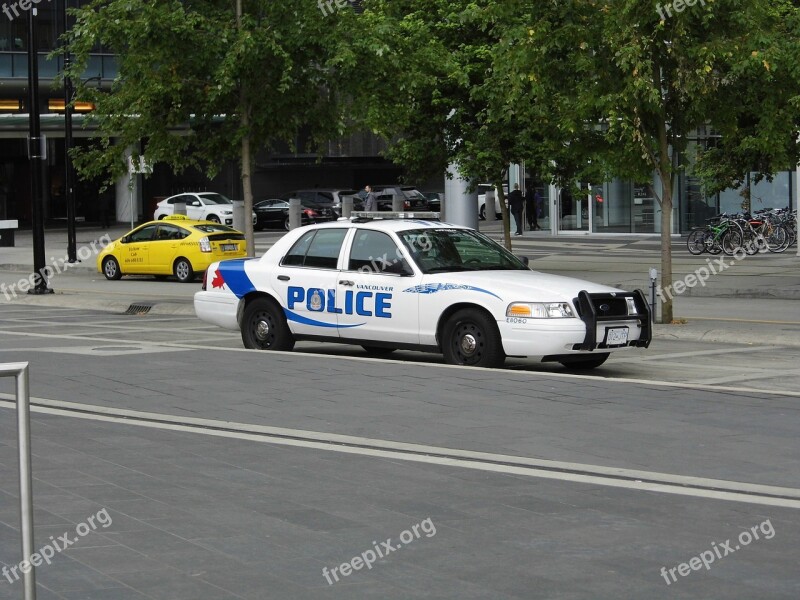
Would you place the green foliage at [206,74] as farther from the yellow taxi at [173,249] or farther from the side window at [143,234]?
the side window at [143,234]

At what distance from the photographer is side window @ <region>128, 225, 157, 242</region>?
3006 centimetres

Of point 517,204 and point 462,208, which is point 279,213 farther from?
point 462,208

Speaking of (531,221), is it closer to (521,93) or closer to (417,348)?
(521,93)

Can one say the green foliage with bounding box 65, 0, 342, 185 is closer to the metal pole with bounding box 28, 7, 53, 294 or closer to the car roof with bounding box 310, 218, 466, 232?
the metal pole with bounding box 28, 7, 53, 294

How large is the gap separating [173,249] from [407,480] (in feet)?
72.7

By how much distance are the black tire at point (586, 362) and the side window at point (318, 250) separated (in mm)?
2727

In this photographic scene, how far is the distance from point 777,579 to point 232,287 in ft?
33.7

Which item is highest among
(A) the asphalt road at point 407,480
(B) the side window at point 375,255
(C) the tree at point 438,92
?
(C) the tree at point 438,92

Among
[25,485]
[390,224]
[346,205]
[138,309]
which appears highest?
[346,205]

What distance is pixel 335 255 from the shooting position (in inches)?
573

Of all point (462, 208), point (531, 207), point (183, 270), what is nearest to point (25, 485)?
point (183, 270)

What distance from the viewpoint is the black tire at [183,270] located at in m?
29.2

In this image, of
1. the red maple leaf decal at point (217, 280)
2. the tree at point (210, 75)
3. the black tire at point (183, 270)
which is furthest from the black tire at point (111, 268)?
the red maple leaf decal at point (217, 280)

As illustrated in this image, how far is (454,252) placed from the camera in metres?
14.2
